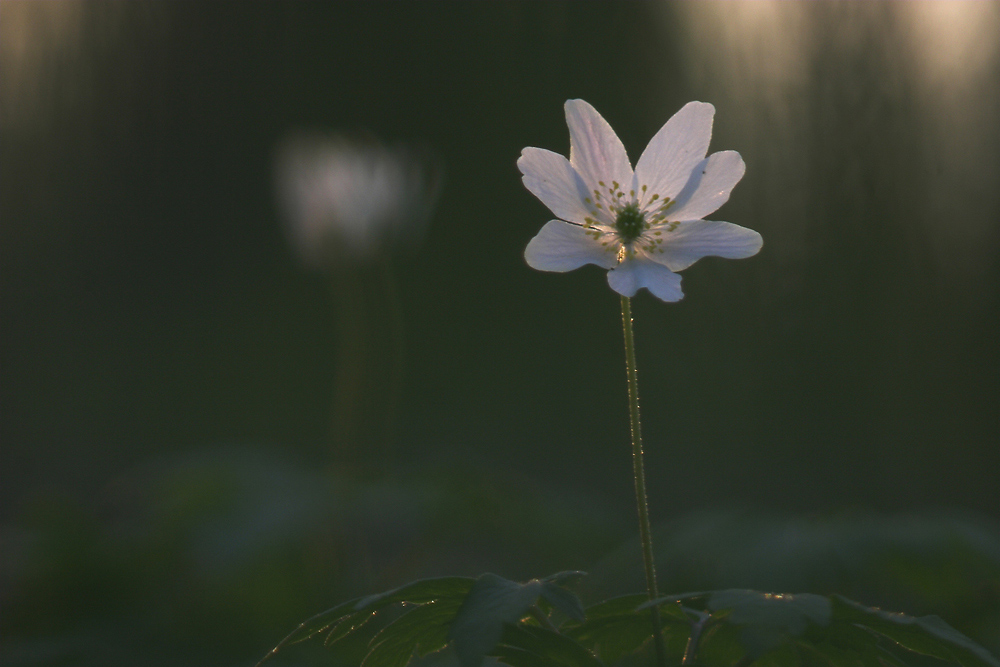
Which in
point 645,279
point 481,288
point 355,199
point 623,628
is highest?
point 355,199

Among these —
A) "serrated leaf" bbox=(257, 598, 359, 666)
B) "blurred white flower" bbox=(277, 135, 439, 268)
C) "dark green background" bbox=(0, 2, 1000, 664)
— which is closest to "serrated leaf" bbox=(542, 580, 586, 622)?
"serrated leaf" bbox=(257, 598, 359, 666)

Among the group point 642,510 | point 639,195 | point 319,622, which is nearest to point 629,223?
point 639,195

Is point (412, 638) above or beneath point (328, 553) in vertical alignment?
above

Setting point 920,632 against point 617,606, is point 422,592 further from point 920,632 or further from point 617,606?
point 920,632

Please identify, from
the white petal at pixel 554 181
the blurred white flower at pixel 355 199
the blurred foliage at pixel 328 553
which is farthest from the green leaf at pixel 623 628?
the blurred white flower at pixel 355 199

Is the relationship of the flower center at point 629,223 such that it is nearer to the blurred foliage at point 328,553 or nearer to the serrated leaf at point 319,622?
the serrated leaf at point 319,622

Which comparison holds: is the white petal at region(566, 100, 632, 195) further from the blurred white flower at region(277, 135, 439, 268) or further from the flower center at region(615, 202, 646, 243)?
the blurred white flower at region(277, 135, 439, 268)
